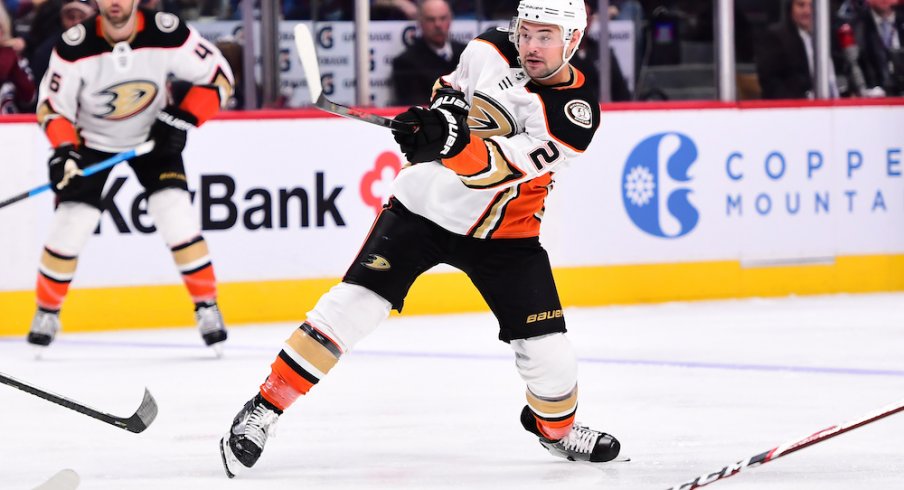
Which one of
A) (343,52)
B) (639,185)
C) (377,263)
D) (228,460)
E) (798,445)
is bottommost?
(228,460)

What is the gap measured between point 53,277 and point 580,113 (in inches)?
96.8

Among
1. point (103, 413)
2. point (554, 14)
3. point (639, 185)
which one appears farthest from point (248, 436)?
point (639, 185)

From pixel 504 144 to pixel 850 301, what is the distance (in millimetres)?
3687

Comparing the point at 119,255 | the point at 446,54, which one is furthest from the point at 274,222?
the point at 446,54

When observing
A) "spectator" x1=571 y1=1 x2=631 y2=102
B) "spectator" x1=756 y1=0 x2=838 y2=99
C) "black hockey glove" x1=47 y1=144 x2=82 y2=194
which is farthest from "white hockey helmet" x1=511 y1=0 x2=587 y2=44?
"spectator" x1=756 y1=0 x2=838 y2=99

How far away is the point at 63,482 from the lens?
9.37 feet

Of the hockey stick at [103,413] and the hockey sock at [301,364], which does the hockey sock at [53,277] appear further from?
the hockey sock at [301,364]

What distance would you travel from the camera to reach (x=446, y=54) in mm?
5980

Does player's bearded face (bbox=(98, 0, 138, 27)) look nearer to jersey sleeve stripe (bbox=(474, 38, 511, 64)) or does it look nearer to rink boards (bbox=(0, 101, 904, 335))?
rink boards (bbox=(0, 101, 904, 335))

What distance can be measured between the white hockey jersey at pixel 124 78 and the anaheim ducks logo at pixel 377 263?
191 centimetres

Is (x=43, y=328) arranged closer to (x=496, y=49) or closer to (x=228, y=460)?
(x=228, y=460)

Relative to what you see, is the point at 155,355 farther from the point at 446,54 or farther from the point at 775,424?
the point at 775,424

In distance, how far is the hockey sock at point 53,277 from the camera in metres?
4.91

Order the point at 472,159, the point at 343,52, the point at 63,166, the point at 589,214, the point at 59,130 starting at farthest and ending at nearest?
the point at 589,214
the point at 343,52
the point at 59,130
the point at 63,166
the point at 472,159
